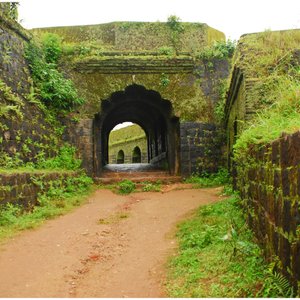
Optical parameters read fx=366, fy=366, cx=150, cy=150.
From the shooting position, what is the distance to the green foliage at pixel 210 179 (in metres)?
11.5

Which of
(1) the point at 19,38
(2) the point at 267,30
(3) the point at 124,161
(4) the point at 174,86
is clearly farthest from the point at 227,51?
(3) the point at 124,161

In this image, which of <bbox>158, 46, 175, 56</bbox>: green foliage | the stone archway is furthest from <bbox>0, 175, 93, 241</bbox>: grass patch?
the stone archway

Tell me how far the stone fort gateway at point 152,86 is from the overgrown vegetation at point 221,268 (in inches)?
38.3

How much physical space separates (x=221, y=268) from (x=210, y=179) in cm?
798

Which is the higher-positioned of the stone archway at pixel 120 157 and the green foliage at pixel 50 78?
the green foliage at pixel 50 78

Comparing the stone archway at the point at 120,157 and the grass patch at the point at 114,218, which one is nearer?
the grass patch at the point at 114,218

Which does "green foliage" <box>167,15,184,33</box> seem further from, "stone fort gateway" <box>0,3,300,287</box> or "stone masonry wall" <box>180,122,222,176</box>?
"stone masonry wall" <box>180,122,222,176</box>

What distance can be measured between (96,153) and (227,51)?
5.73 m

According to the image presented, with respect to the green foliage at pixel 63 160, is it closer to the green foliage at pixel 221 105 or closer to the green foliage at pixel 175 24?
the green foliage at pixel 221 105

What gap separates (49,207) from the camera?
25.7 ft

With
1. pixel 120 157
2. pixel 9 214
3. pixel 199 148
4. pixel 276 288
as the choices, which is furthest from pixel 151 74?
pixel 120 157

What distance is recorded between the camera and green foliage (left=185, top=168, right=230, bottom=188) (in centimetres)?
1150

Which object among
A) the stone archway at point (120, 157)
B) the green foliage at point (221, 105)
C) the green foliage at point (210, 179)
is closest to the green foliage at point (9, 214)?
the green foliage at point (210, 179)

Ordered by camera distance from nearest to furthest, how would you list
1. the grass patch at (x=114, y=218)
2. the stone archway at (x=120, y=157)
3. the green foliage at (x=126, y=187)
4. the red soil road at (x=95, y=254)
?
1. the red soil road at (x=95, y=254)
2. the grass patch at (x=114, y=218)
3. the green foliage at (x=126, y=187)
4. the stone archway at (x=120, y=157)
